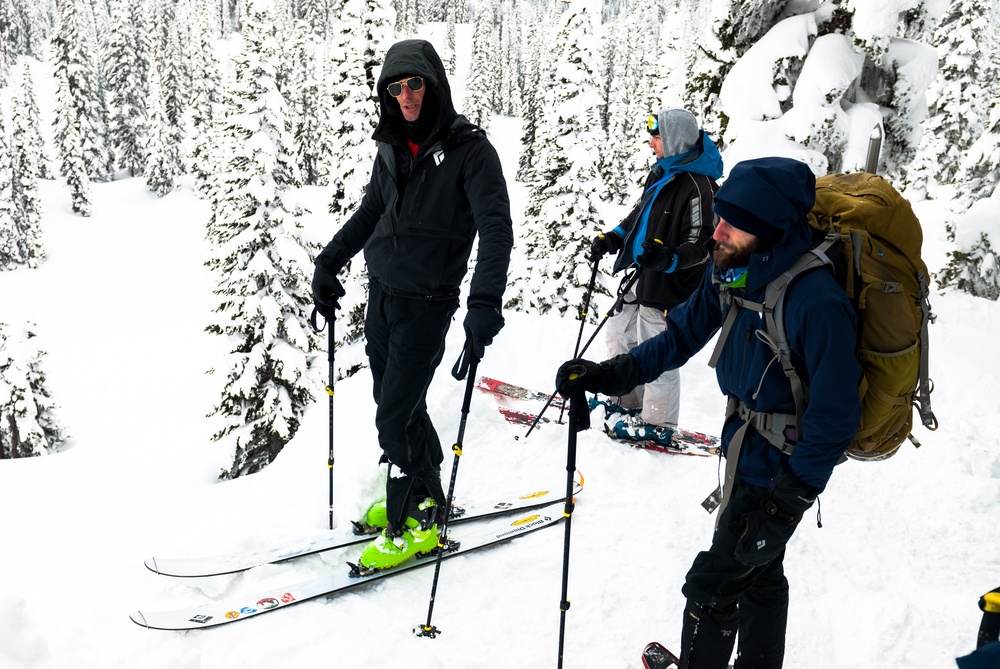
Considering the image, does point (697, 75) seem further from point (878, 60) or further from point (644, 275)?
point (644, 275)

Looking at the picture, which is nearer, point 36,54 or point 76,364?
point 76,364

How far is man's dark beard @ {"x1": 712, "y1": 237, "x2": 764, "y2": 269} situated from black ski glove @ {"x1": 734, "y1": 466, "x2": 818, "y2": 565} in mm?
964

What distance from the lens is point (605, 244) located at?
19.5ft

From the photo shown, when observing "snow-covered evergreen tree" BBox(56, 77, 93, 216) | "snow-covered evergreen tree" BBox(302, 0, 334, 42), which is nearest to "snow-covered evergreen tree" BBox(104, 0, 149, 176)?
"snow-covered evergreen tree" BBox(56, 77, 93, 216)

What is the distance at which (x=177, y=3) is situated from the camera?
315ft

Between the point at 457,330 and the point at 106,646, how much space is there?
6.01 metres

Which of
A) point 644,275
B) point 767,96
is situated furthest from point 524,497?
point 767,96

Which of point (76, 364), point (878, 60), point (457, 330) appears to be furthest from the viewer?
point (76, 364)

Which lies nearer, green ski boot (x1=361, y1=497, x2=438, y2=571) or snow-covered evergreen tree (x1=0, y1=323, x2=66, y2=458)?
green ski boot (x1=361, y1=497, x2=438, y2=571)

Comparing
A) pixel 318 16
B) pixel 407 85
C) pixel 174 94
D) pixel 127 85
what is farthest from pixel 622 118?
pixel 318 16

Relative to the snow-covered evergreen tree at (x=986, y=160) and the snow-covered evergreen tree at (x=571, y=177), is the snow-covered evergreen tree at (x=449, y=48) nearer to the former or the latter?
the snow-covered evergreen tree at (x=571, y=177)

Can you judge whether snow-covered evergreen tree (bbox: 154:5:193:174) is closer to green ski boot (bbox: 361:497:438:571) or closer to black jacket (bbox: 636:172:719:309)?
black jacket (bbox: 636:172:719:309)

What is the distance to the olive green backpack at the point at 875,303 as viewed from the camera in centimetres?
266

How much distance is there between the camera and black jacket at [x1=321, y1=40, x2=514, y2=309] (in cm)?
384
